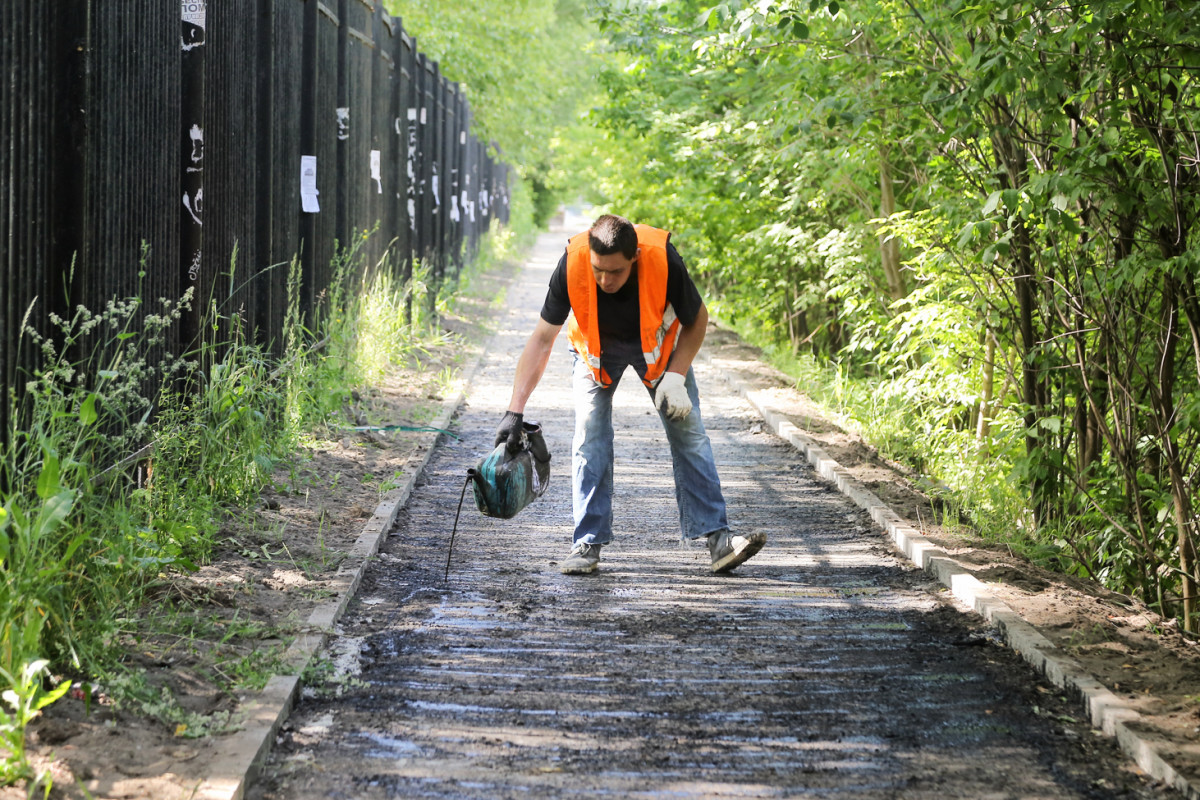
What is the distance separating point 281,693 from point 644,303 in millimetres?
2633

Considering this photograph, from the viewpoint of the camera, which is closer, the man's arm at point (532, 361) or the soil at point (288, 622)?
the soil at point (288, 622)

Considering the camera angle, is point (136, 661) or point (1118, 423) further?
point (1118, 423)

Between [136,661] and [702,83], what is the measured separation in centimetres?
1126

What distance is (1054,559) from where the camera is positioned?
6.87 metres

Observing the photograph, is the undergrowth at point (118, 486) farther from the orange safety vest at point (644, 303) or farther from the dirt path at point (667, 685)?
the orange safety vest at point (644, 303)

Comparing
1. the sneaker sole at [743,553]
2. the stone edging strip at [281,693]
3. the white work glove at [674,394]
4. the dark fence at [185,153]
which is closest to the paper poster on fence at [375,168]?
the dark fence at [185,153]

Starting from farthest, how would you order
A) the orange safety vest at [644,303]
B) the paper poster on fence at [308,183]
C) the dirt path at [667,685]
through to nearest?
the paper poster on fence at [308,183]
the orange safety vest at [644,303]
the dirt path at [667,685]

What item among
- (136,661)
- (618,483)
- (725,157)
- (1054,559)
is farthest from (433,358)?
(136,661)

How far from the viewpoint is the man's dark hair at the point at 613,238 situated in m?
5.60

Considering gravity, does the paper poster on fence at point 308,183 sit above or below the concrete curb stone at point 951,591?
above

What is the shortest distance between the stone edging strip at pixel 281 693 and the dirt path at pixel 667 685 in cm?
7

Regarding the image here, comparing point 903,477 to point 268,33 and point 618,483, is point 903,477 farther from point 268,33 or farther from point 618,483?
point 268,33

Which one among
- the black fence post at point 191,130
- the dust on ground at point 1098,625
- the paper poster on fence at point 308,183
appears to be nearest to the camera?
the dust on ground at point 1098,625

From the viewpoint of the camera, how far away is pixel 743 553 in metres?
6.06
